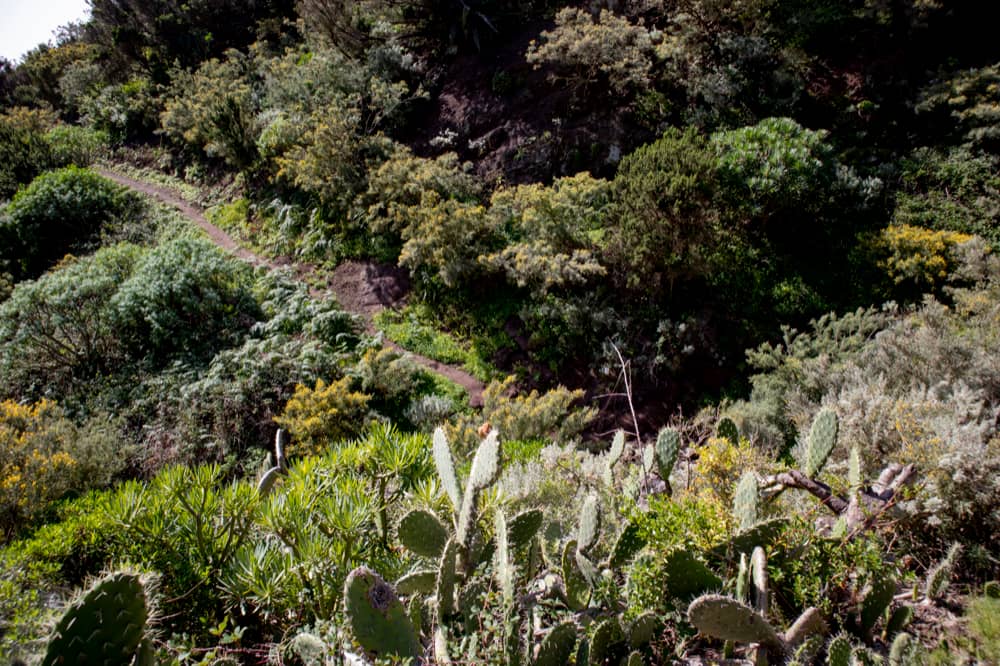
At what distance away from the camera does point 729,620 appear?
1976mm

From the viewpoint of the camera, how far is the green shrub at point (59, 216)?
43.8 feet

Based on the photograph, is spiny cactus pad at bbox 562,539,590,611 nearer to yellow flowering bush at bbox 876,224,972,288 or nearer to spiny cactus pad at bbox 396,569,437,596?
spiny cactus pad at bbox 396,569,437,596

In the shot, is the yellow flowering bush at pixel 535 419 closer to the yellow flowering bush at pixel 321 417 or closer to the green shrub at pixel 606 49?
the yellow flowering bush at pixel 321 417

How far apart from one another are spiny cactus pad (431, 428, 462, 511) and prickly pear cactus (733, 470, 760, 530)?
146cm

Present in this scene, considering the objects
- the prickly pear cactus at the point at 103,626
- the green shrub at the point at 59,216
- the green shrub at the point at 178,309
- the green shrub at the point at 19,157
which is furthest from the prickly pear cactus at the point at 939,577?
the green shrub at the point at 19,157

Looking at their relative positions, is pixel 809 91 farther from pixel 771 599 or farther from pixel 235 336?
pixel 235 336

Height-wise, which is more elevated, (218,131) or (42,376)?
(218,131)

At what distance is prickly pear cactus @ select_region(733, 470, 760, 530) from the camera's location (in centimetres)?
252

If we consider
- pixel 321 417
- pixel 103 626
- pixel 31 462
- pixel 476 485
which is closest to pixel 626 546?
pixel 476 485

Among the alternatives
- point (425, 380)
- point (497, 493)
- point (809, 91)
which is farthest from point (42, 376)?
point (809, 91)

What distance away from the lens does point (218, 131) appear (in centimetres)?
1304

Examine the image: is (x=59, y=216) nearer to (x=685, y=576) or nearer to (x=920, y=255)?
(x=685, y=576)

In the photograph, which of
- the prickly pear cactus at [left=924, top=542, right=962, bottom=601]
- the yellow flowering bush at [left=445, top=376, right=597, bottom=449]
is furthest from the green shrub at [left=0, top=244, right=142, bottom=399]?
the prickly pear cactus at [left=924, top=542, right=962, bottom=601]

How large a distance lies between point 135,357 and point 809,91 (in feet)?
47.8
